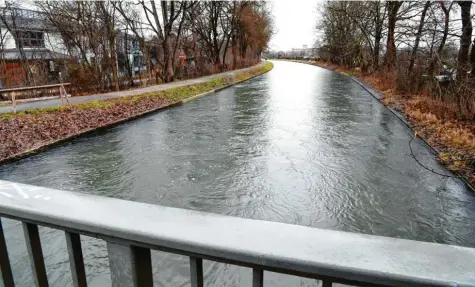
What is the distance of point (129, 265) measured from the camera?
3.49 ft

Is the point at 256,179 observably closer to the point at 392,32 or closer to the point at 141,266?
the point at 141,266

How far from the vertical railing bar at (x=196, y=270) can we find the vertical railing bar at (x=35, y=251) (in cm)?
68

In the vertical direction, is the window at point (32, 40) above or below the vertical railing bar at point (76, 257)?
above

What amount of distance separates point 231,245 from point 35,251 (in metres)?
0.89

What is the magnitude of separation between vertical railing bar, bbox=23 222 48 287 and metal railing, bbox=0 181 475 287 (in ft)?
0.04

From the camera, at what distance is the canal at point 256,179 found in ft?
13.6

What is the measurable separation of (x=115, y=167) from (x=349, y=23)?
3205 cm

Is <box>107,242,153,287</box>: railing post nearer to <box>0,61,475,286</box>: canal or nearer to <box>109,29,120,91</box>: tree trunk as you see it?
<box>0,61,475,286</box>: canal

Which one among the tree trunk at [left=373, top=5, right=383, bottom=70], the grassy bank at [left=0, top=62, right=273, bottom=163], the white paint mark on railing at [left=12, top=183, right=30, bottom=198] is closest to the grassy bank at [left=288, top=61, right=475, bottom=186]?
the white paint mark on railing at [left=12, top=183, right=30, bottom=198]

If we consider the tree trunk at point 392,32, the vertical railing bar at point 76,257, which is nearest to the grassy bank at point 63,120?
the vertical railing bar at point 76,257

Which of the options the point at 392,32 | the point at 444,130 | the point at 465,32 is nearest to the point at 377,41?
the point at 392,32

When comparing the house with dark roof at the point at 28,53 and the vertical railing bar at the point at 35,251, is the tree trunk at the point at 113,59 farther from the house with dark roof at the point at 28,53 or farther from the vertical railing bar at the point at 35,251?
the vertical railing bar at the point at 35,251

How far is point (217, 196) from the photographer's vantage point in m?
5.61

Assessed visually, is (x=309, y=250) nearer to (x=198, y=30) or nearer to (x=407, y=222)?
(x=407, y=222)
